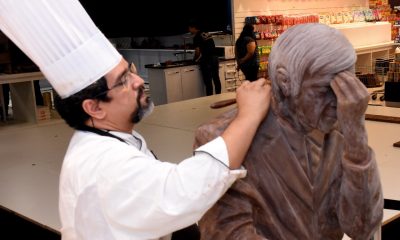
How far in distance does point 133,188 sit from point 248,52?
5.33 metres

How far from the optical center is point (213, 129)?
114cm

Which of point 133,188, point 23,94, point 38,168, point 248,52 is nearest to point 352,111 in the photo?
point 133,188

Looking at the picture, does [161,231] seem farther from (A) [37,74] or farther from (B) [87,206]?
(A) [37,74]

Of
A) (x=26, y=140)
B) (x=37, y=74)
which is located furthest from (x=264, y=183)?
(x=37, y=74)

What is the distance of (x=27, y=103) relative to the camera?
16.2 feet

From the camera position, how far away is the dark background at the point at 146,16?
8.66 m

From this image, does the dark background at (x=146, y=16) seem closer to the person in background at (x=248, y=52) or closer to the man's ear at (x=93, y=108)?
the person in background at (x=248, y=52)

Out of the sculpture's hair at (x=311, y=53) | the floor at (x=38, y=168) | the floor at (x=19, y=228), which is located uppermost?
the sculpture's hair at (x=311, y=53)

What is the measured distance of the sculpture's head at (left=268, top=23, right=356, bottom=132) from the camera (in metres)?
1.01

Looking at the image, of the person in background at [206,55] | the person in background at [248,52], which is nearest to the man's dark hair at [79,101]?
the person in background at [248,52]

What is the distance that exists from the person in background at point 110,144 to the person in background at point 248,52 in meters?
5.15

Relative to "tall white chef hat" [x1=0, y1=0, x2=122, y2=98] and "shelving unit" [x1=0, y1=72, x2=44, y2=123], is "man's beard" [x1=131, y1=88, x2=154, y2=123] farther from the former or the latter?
"shelving unit" [x1=0, y1=72, x2=44, y2=123]

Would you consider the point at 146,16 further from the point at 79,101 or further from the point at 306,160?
the point at 306,160

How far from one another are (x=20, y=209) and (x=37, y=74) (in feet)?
8.86
